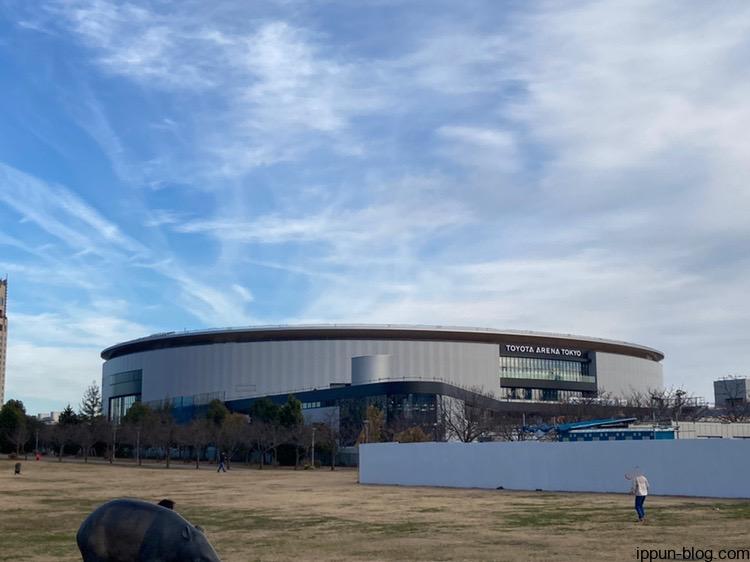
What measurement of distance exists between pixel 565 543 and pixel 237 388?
116 metres

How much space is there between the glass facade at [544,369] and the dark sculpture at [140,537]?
130m

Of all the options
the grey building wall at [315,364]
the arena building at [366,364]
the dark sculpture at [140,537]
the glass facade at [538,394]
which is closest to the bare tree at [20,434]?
the arena building at [366,364]

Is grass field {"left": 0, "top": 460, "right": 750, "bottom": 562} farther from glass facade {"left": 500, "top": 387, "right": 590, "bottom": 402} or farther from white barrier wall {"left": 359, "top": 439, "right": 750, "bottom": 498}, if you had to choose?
glass facade {"left": 500, "top": 387, "right": 590, "bottom": 402}

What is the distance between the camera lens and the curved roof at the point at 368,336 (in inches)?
5207

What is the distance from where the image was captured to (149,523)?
851 cm

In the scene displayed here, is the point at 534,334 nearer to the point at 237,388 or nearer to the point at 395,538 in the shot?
the point at 237,388

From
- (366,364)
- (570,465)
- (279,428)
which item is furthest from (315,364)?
(570,465)

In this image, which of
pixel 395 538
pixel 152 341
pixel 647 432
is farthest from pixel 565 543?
pixel 152 341

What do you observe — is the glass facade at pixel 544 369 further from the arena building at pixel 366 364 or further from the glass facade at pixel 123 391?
the glass facade at pixel 123 391

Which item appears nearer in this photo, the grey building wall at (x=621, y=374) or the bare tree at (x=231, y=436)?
the bare tree at (x=231, y=436)

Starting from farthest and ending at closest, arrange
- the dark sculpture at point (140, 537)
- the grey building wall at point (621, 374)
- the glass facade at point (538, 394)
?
1. the grey building wall at point (621, 374)
2. the glass facade at point (538, 394)
3. the dark sculpture at point (140, 537)

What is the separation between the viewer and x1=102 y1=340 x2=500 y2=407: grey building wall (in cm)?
13088

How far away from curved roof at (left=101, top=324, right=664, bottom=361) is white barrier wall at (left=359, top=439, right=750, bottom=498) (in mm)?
74091

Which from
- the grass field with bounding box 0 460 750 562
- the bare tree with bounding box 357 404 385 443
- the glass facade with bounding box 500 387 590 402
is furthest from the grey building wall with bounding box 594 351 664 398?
the grass field with bounding box 0 460 750 562
